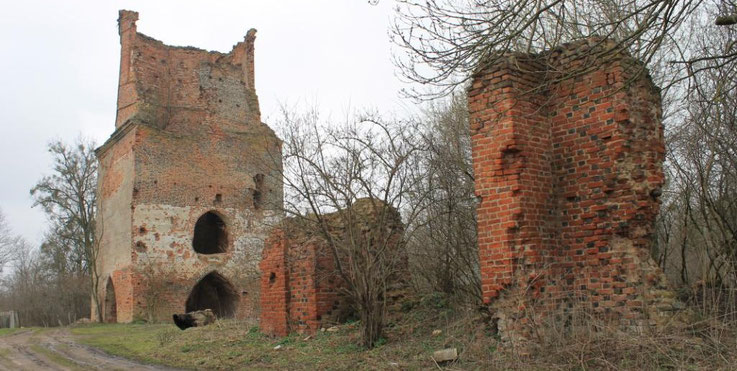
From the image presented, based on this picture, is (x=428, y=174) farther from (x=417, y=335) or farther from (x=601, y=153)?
(x=601, y=153)

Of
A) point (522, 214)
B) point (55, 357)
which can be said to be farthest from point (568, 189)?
point (55, 357)

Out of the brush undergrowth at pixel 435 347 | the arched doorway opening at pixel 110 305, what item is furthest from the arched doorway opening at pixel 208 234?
the brush undergrowth at pixel 435 347

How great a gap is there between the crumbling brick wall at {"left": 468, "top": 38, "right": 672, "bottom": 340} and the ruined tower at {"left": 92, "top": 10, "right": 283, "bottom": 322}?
1391cm

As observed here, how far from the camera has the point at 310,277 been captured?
10391 millimetres

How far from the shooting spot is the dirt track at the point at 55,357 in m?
9.57

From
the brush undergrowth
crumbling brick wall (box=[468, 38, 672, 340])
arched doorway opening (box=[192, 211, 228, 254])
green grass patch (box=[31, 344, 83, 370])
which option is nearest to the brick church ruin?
crumbling brick wall (box=[468, 38, 672, 340])

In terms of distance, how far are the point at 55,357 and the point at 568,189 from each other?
9071 millimetres

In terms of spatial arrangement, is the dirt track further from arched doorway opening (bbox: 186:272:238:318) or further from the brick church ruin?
arched doorway opening (bbox: 186:272:238:318)

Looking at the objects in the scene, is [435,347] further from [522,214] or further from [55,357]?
[55,357]

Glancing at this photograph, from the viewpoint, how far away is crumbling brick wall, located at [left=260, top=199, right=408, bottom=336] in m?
10.3

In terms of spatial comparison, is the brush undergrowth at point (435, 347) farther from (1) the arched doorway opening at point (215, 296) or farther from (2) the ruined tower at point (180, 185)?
(1) the arched doorway opening at point (215, 296)

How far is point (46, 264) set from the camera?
32562mm

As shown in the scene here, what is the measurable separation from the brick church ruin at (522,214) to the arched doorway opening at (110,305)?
1002 mm

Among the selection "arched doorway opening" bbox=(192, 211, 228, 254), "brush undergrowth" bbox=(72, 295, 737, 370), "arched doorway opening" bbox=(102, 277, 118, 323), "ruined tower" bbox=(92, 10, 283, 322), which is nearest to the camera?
"brush undergrowth" bbox=(72, 295, 737, 370)
